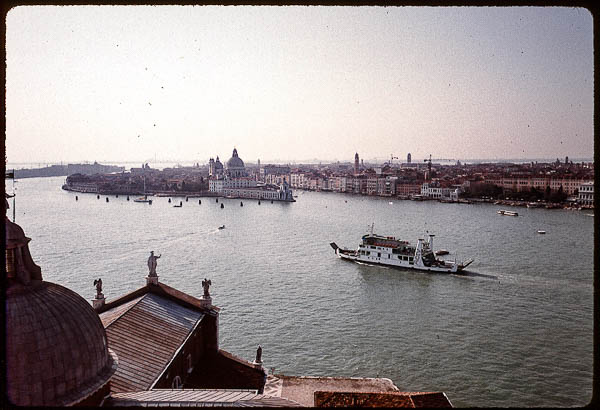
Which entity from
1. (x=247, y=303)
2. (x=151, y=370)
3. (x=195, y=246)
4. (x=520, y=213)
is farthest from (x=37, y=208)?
(x=151, y=370)

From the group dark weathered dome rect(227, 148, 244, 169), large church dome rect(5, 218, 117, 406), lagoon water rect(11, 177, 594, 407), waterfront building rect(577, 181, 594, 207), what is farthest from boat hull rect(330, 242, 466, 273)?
dark weathered dome rect(227, 148, 244, 169)

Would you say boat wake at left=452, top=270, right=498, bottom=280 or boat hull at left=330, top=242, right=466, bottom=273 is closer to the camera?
boat wake at left=452, top=270, right=498, bottom=280

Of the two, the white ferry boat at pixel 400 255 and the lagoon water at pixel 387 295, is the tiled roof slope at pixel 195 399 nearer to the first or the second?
the lagoon water at pixel 387 295

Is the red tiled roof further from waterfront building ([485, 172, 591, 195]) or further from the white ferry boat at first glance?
waterfront building ([485, 172, 591, 195])

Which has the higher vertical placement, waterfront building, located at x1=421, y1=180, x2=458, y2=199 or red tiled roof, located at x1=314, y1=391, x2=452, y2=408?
waterfront building, located at x1=421, y1=180, x2=458, y2=199

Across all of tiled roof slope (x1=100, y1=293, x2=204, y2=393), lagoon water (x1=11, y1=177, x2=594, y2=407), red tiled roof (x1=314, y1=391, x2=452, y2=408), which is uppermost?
tiled roof slope (x1=100, y1=293, x2=204, y2=393)

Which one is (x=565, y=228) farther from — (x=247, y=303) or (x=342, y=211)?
(x=247, y=303)

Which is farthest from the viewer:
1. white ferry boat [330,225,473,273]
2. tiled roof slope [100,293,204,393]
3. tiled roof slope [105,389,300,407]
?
white ferry boat [330,225,473,273]

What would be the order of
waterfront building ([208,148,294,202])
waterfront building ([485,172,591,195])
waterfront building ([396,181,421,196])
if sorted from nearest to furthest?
1. waterfront building ([485,172,591,195])
2. waterfront building ([208,148,294,202])
3. waterfront building ([396,181,421,196])

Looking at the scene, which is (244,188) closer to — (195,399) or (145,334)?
(145,334)
